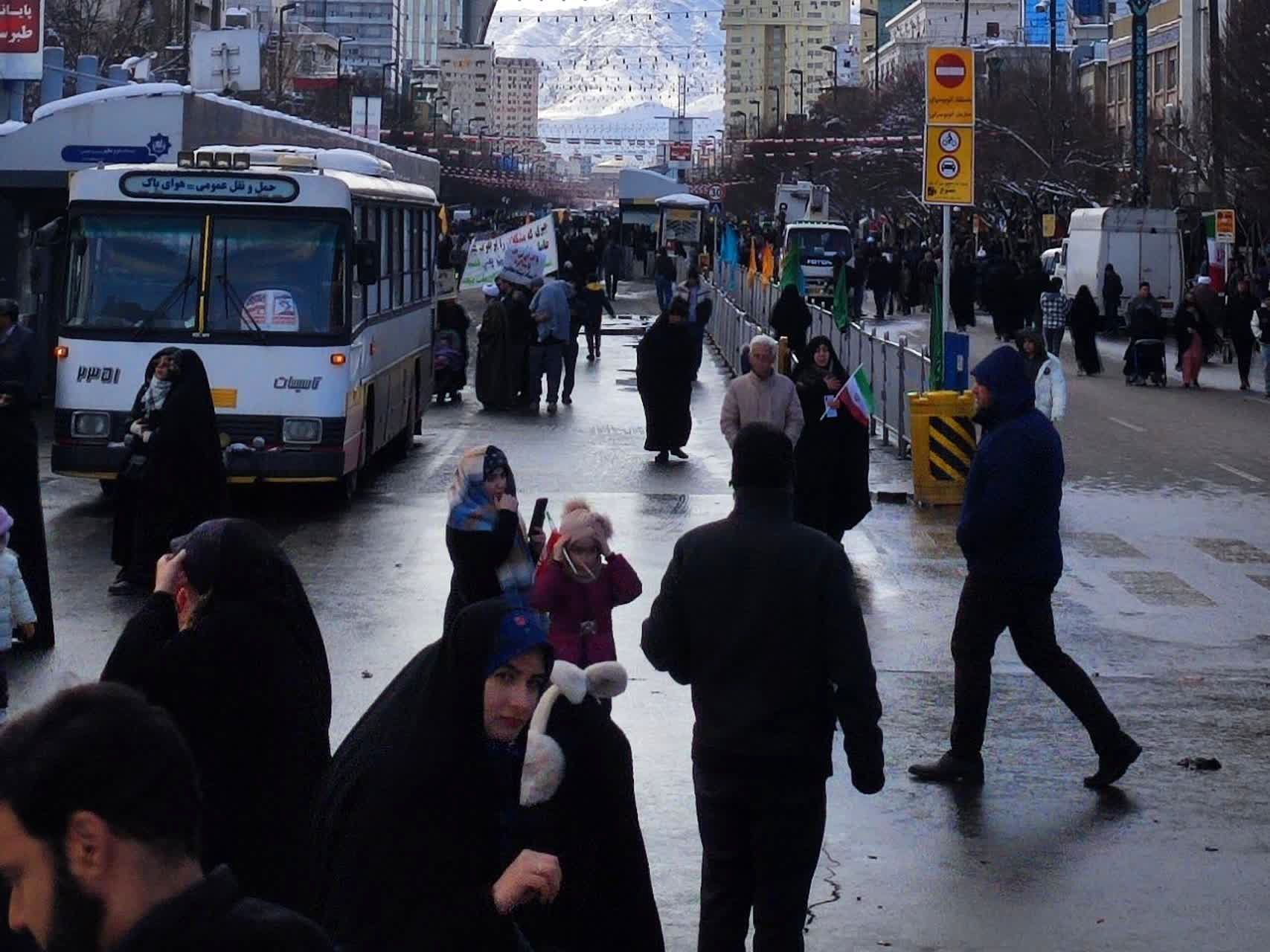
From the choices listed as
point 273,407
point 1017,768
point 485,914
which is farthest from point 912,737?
point 273,407

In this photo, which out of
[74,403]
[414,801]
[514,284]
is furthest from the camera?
[514,284]

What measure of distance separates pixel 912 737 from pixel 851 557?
5.60m

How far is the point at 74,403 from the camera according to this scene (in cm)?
1702

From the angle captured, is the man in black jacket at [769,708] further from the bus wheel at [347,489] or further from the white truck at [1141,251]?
the white truck at [1141,251]

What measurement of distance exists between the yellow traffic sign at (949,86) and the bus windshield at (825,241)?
38.9 m

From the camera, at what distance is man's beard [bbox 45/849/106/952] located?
2.56 m

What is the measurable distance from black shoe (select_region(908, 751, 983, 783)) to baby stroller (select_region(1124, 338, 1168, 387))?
83.9 feet

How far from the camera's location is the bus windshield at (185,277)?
17.3 metres

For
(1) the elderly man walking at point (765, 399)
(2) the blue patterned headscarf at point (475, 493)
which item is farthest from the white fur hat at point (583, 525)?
(1) the elderly man walking at point (765, 399)

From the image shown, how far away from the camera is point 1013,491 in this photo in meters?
8.73

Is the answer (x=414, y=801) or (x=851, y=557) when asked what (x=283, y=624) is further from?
(x=851, y=557)

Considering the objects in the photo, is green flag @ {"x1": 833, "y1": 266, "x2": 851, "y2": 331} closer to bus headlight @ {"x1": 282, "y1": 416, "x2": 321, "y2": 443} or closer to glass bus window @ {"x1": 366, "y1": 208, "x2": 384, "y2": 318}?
glass bus window @ {"x1": 366, "y1": 208, "x2": 384, "y2": 318}

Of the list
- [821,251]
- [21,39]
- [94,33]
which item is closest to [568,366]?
[21,39]

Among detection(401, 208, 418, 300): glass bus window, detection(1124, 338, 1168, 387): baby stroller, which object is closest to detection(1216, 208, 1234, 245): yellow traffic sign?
detection(1124, 338, 1168, 387): baby stroller
